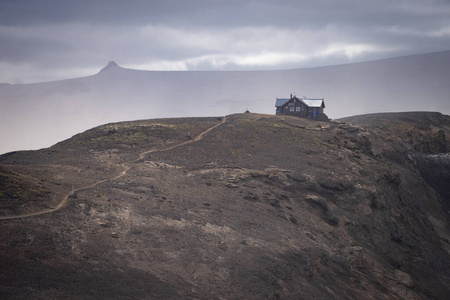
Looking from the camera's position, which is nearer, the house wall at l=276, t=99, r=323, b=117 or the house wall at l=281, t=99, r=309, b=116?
the house wall at l=276, t=99, r=323, b=117

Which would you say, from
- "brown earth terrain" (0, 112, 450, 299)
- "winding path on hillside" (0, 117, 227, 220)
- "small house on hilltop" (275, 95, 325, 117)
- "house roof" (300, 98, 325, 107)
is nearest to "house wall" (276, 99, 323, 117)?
"small house on hilltop" (275, 95, 325, 117)

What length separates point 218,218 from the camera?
3288 centimetres

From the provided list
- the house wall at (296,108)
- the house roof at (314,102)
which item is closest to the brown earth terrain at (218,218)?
the house roof at (314,102)

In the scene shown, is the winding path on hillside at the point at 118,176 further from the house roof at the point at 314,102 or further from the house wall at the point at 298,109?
the house roof at the point at 314,102

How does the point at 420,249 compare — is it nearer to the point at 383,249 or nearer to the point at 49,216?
the point at 383,249

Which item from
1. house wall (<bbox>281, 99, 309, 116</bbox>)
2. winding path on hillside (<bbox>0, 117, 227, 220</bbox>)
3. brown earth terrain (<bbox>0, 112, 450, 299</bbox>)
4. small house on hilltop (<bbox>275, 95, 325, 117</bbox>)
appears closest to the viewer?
brown earth terrain (<bbox>0, 112, 450, 299</bbox>)

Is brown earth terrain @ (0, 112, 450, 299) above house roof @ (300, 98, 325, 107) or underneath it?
underneath

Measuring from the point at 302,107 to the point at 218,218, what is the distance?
5311cm

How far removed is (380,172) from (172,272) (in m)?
45.6

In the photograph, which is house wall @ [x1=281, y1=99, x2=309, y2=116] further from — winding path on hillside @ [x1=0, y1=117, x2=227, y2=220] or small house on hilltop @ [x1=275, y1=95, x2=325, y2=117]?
winding path on hillside @ [x1=0, y1=117, x2=227, y2=220]

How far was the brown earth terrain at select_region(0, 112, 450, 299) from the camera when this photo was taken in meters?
22.0

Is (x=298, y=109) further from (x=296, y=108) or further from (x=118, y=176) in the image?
(x=118, y=176)

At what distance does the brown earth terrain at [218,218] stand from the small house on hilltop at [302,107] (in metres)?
7.61

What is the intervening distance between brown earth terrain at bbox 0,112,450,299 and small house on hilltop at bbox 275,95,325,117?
7611 mm
